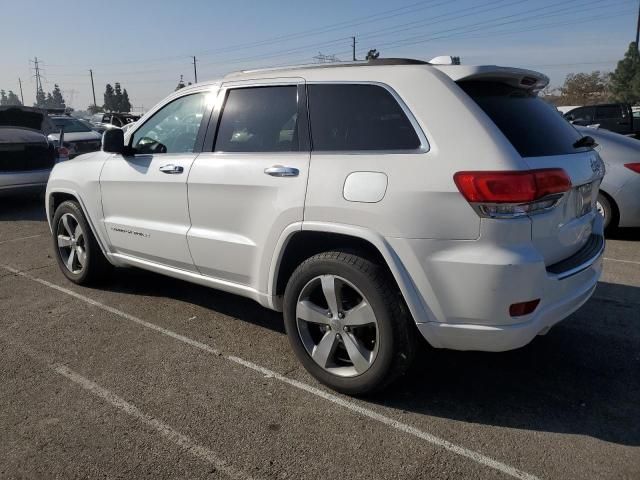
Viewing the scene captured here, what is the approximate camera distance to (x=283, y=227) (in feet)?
10.8

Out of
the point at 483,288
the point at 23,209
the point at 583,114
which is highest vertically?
the point at 583,114

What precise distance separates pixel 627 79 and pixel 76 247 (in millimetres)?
63086

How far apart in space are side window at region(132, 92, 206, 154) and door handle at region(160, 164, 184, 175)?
0.48ft

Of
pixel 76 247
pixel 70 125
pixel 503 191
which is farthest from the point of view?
pixel 70 125

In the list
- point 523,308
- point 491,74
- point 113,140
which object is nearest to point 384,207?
point 523,308

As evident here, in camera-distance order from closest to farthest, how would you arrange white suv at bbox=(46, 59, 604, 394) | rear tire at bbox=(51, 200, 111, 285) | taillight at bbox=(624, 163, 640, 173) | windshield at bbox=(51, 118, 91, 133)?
white suv at bbox=(46, 59, 604, 394), rear tire at bbox=(51, 200, 111, 285), taillight at bbox=(624, 163, 640, 173), windshield at bbox=(51, 118, 91, 133)

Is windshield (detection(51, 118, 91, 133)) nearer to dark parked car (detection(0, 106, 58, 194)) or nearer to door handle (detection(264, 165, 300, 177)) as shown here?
dark parked car (detection(0, 106, 58, 194))

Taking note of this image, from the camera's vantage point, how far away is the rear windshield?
284cm

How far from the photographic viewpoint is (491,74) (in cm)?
296

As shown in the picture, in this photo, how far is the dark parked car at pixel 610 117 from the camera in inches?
671

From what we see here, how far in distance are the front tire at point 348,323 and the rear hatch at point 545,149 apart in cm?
82

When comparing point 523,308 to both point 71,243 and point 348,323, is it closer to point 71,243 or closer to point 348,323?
point 348,323

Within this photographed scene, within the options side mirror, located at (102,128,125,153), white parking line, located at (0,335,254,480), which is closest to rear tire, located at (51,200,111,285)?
side mirror, located at (102,128,125,153)

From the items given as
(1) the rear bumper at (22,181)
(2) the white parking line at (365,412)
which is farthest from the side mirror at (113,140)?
(1) the rear bumper at (22,181)
